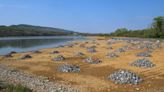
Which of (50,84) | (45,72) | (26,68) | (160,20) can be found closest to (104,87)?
(50,84)

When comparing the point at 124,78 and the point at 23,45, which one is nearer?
the point at 124,78

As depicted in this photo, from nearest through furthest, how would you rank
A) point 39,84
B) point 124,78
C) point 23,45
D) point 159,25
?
point 39,84
point 124,78
point 23,45
point 159,25

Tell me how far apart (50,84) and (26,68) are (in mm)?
9654

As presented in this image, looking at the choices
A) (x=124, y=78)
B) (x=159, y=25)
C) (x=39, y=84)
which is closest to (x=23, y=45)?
(x=159, y=25)

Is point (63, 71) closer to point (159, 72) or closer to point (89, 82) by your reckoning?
point (89, 82)

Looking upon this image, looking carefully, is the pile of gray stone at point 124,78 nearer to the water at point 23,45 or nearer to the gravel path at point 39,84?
the gravel path at point 39,84

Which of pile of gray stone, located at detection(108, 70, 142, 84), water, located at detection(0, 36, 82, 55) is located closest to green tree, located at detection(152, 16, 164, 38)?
A: water, located at detection(0, 36, 82, 55)

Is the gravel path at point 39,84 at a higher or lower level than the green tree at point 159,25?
lower

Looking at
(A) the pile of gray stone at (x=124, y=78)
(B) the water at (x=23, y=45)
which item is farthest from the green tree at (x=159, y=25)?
(A) the pile of gray stone at (x=124, y=78)

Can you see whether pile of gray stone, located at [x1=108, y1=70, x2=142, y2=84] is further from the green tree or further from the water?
the green tree

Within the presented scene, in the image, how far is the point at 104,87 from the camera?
789 inches

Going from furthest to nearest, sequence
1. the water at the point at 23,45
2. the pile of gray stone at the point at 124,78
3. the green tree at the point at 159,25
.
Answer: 1. the green tree at the point at 159,25
2. the water at the point at 23,45
3. the pile of gray stone at the point at 124,78

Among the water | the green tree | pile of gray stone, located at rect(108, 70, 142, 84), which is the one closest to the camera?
pile of gray stone, located at rect(108, 70, 142, 84)

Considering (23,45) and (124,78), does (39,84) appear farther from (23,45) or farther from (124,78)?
(23,45)
